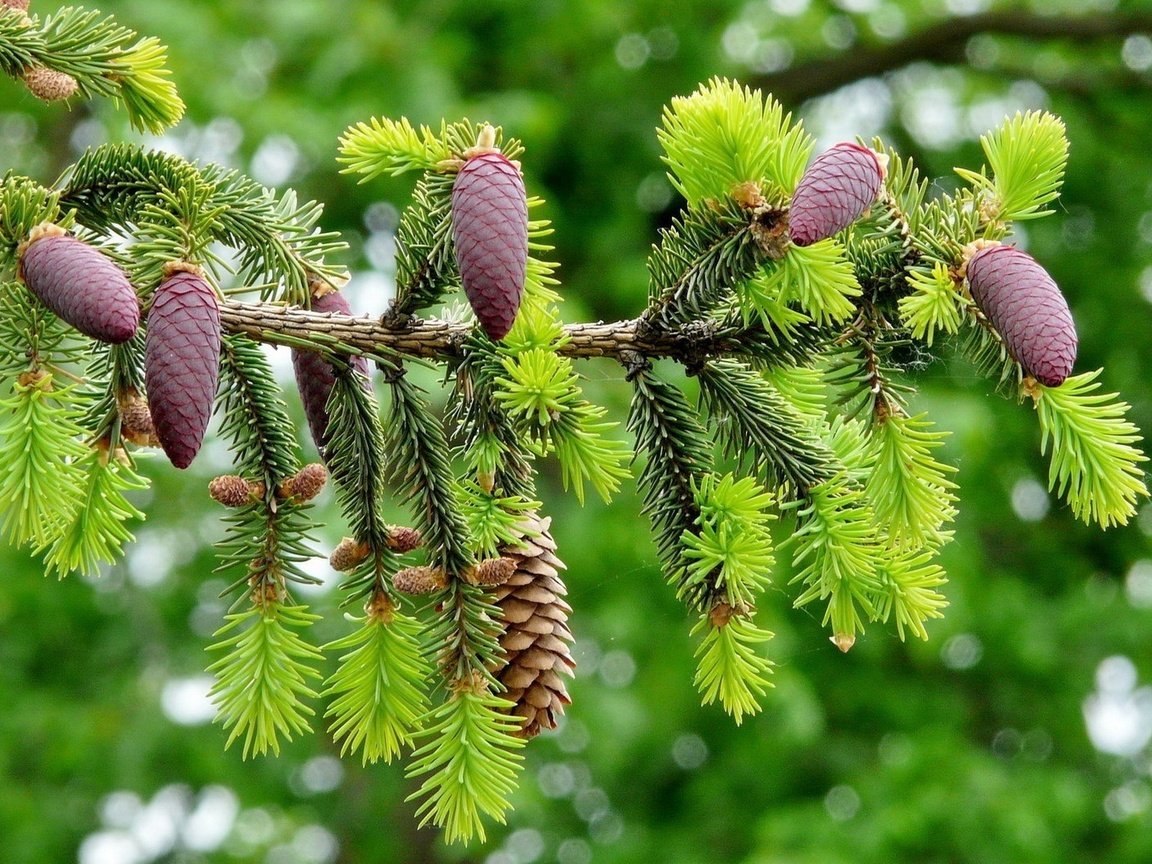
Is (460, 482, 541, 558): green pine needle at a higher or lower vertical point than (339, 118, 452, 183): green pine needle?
lower

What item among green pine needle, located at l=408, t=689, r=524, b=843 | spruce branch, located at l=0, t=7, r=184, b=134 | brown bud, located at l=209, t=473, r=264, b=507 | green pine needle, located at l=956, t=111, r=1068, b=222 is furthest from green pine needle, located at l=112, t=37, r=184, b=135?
green pine needle, located at l=956, t=111, r=1068, b=222

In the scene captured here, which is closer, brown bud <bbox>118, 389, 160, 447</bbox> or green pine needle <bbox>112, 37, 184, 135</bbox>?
brown bud <bbox>118, 389, 160, 447</bbox>

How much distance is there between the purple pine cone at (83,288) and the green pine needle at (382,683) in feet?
1.14

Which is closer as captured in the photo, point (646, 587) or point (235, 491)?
point (235, 491)

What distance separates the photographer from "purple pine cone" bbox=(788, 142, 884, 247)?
81 centimetres

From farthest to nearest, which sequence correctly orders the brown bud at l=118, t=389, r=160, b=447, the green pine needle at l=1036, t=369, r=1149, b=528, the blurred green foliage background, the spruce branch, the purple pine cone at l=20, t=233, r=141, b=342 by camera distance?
the blurred green foliage background < the spruce branch < the brown bud at l=118, t=389, r=160, b=447 < the green pine needle at l=1036, t=369, r=1149, b=528 < the purple pine cone at l=20, t=233, r=141, b=342

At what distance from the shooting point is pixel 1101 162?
632 cm

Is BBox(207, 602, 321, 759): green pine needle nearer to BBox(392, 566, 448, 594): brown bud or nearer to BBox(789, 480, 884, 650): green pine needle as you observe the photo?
BBox(392, 566, 448, 594): brown bud

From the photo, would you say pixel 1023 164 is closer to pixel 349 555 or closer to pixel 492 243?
pixel 492 243

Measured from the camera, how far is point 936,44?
6.25 meters

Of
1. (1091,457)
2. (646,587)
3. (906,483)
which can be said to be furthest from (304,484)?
(646,587)

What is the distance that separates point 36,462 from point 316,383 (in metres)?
0.26

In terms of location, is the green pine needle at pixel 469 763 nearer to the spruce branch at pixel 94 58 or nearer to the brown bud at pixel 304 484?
the brown bud at pixel 304 484

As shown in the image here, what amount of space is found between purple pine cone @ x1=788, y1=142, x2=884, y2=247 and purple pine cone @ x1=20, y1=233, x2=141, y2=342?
1.47 feet
